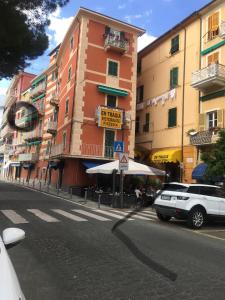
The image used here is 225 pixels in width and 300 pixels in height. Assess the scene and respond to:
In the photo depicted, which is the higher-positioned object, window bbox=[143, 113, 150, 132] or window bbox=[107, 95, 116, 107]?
window bbox=[107, 95, 116, 107]

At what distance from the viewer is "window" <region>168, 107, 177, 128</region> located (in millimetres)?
29120

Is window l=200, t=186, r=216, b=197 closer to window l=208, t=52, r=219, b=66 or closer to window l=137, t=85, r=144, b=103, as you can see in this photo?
window l=208, t=52, r=219, b=66

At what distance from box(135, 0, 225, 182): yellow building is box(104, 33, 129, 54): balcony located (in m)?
A: 2.75

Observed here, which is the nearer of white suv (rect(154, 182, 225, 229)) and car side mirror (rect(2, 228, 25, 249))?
car side mirror (rect(2, 228, 25, 249))

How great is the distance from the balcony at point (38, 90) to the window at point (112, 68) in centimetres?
1664

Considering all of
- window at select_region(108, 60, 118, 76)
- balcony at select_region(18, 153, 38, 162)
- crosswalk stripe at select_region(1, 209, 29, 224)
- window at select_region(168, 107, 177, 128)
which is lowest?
crosswalk stripe at select_region(1, 209, 29, 224)

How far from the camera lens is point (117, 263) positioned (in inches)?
273

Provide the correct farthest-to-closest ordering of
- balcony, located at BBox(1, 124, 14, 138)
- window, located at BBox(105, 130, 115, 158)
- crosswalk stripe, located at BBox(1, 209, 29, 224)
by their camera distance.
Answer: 1. balcony, located at BBox(1, 124, 14, 138)
2. window, located at BBox(105, 130, 115, 158)
3. crosswalk stripe, located at BBox(1, 209, 29, 224)

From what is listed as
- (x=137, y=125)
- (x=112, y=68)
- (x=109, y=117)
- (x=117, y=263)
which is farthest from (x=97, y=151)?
(x=117, y=263)

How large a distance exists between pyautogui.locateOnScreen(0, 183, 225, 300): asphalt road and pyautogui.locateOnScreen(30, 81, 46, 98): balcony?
37412 millimetres

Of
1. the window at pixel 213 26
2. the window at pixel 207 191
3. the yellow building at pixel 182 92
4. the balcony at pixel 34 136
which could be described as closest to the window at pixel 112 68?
the yellow building at pixel 182 92

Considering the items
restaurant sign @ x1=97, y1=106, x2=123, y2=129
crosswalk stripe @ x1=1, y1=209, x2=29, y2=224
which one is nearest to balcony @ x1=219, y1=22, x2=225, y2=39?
restaurant sign @ x1=97, y1=106, x2=123, y2=129

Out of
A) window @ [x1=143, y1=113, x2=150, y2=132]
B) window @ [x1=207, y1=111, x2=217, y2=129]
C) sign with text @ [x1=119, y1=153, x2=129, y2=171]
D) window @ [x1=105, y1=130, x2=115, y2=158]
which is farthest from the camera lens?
window @ [x1=143, y1=113, x2=150, y2=132]

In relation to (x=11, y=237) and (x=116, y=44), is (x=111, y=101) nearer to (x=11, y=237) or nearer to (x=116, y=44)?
(x=116, y=44)
